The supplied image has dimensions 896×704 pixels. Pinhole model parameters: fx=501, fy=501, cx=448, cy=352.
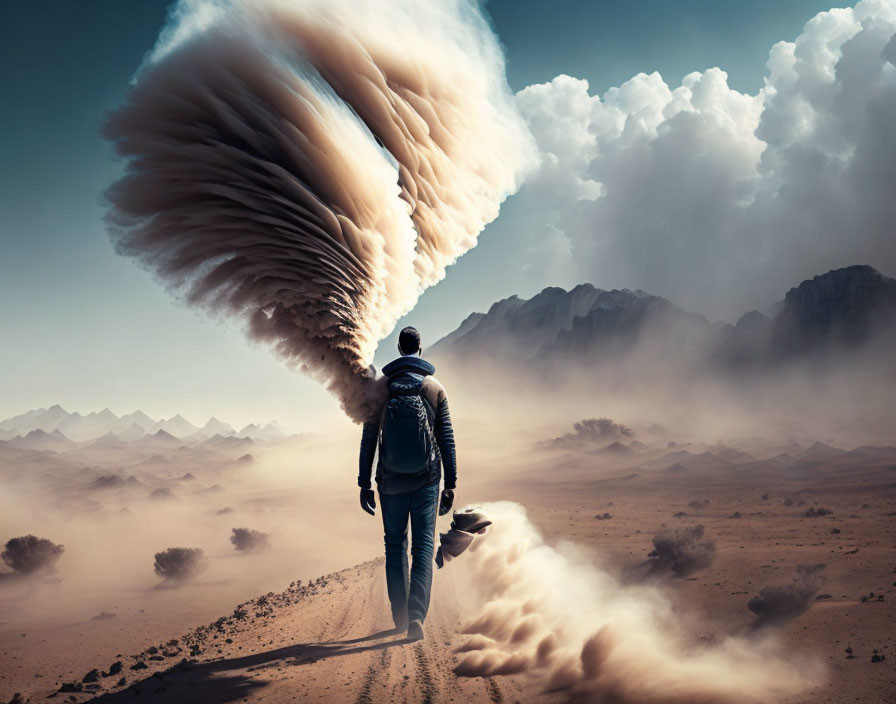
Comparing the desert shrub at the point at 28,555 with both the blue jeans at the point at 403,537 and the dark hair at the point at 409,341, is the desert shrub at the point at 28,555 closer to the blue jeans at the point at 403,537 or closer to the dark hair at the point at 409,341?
the blue jeans at the point at 403,537

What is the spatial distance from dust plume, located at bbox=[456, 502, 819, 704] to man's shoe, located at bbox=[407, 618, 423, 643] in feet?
1.82

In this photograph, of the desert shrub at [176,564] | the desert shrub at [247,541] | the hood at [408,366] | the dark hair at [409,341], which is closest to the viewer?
the hood at [408,366]

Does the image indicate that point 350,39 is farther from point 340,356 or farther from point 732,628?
point 732,628

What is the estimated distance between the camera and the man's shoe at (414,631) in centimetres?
549

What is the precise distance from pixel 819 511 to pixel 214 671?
17.3m

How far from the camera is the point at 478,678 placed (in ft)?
14.9

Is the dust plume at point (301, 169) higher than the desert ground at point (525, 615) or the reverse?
higher

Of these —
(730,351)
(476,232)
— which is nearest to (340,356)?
(476,232)

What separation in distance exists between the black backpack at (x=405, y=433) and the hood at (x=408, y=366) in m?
0.21

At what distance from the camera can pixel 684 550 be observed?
29.9 feet

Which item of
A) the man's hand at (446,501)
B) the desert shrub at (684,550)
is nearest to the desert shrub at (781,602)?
the desert shrub at (684,550)

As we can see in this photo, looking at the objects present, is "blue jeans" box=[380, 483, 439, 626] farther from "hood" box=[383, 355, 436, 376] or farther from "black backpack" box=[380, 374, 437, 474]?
"hood" box=[383, 355, 436, 376]

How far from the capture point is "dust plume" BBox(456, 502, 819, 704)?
405cm

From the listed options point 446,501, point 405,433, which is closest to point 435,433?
point 405,433
